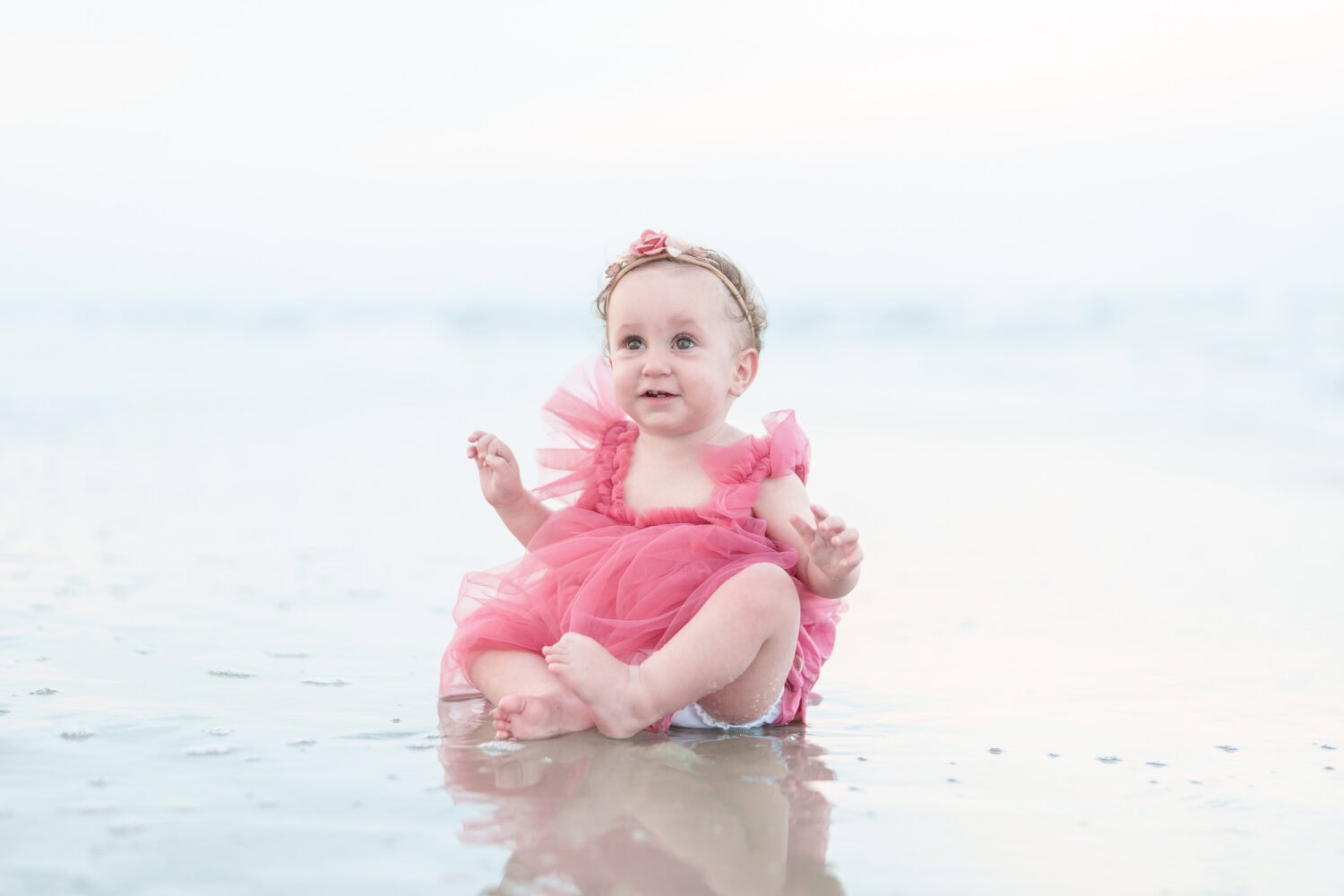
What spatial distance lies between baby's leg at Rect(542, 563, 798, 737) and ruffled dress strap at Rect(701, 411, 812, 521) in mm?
198

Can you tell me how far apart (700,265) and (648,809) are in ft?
4.23

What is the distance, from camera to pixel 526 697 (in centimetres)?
260

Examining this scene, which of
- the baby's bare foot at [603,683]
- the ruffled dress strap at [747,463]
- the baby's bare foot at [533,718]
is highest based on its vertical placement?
the ruffled dress strap at [747,463]

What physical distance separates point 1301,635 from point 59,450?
21.9 feet

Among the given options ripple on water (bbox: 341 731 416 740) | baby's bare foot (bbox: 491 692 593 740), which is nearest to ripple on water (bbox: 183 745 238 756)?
ripple on water (bbox: 341 731 416 740)

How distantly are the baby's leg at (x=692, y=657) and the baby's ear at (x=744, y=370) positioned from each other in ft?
1.72

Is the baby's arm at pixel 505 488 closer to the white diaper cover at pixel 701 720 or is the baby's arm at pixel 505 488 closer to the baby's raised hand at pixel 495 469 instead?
the baby's raised hand at pixel 495 469

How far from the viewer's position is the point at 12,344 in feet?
49.8

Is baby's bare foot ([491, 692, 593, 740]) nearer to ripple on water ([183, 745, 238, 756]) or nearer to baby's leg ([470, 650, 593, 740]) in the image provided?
baby's leg ([470, 650, 593, 740])

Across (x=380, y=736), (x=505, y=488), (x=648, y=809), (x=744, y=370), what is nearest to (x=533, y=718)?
(x=380, y=736)

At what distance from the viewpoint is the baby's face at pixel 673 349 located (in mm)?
2875

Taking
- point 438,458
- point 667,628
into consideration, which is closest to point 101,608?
point 667,628

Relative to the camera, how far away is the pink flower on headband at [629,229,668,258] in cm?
294

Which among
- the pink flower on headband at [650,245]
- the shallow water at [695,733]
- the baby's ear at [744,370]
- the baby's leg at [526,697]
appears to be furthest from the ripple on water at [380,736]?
the pink flower on headband at [650,245]
